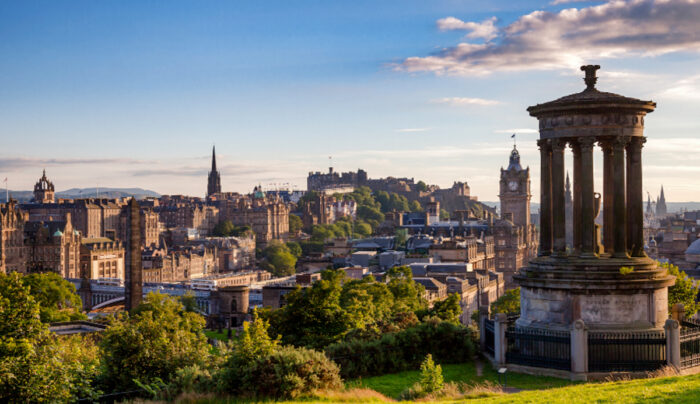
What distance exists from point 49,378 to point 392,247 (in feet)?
490

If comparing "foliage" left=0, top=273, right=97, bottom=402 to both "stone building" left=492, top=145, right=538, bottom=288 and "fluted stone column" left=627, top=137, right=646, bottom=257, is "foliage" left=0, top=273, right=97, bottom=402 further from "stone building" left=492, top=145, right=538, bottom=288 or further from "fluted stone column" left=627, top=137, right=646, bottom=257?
"stone building" left=492, top=145, right=538, bottom=288

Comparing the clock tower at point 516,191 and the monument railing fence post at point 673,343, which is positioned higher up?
the clock tower at point 516,191

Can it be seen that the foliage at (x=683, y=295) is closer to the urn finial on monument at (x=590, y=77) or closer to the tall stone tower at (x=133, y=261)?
the urn finial on monument at (x=590, y=77)

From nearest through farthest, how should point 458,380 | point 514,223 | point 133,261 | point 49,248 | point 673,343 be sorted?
point 673,343 < point 458,380 < point 133,261 < point 49,248 < point 514,223

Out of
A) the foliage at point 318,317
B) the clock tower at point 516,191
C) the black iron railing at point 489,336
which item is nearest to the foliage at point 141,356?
the black iron railing at point 489,336

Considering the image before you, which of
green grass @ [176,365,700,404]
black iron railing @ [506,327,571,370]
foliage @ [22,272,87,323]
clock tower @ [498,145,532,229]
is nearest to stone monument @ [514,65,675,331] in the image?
black iron railing @ [506,327,571,370]

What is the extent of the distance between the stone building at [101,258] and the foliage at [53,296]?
65.4m

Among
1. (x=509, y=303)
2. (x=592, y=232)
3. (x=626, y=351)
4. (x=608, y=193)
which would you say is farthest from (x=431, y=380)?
(x=509, y=303)

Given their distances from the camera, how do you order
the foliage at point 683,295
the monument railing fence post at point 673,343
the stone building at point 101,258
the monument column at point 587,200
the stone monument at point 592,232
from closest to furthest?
the monument railing fence post at point 673,343 < the stone monument at point 592,232 < the monument column at point 587,200 < the foliage at point 683,295 < the stone building at point 101,258

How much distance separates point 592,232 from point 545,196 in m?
2.30

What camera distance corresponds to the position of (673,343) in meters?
25.7

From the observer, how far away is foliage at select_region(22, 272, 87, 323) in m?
92.4

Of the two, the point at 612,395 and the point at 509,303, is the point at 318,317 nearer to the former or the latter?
the point at 612,395

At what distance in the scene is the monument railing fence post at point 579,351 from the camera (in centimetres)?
2547
